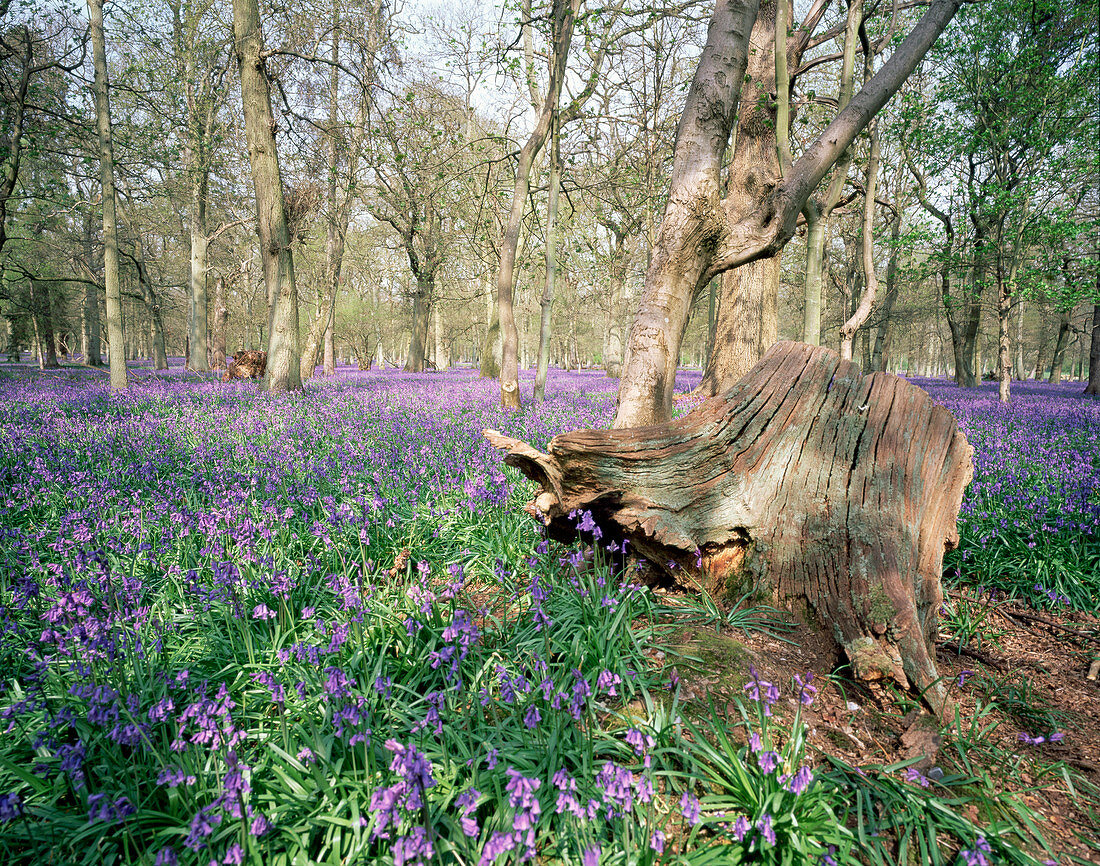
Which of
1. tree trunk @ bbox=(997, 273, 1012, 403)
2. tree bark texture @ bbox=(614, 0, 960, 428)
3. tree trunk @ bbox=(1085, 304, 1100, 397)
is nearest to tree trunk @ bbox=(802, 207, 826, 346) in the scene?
tree bark texture @ bbox=(614, 0, 960, 428)

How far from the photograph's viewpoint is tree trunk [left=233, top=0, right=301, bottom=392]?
10109 millimetres

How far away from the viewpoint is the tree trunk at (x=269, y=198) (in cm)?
1011

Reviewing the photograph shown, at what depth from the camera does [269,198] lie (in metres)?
10.5

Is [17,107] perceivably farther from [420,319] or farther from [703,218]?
[703,218]

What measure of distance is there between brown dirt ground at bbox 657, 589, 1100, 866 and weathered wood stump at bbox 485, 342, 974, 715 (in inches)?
8.2

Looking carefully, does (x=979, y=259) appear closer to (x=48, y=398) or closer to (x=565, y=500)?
(x=565, y=500)

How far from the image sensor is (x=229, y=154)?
17562 mm

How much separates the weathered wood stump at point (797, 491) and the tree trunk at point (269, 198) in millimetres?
9926

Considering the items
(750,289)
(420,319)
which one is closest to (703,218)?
(750,289)

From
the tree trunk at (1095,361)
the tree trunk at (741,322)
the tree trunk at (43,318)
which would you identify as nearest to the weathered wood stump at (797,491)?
the tree trunk at (741,322)

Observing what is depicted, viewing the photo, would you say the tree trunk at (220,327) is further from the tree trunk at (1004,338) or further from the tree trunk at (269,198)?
the tree trunk at (1004,338)

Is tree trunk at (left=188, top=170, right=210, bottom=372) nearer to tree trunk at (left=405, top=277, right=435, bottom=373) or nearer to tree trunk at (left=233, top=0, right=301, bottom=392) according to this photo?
tree trunk at (left=405, top=277, right=435, bottom=373)

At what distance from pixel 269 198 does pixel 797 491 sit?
471 inches

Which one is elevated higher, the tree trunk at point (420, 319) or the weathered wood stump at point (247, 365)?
the tree trunk at point (420, 319)
